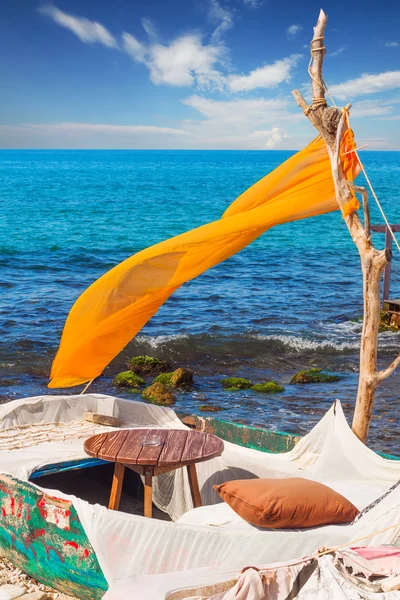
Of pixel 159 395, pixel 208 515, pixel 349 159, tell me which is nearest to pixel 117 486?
pixel 208 515

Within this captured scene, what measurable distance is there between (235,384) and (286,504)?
362 inches

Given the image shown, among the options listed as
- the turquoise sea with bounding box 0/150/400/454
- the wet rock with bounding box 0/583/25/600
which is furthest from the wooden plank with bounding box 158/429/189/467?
the turquoise sea with bounding box 0/150/400/454

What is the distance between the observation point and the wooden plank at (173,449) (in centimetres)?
649

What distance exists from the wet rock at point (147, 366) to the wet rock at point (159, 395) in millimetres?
1634

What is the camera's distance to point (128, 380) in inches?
583

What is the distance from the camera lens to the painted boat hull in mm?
5984

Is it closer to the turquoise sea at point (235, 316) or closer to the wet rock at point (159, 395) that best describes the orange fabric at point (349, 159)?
the turquoise sea at point (235, 316)

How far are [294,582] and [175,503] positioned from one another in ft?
10.4

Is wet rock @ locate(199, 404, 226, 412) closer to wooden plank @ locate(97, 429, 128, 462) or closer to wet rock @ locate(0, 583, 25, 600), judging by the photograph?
wooden plank @ locate(97, 429, 128, 462)

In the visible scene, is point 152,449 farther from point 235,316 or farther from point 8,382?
point 235,316

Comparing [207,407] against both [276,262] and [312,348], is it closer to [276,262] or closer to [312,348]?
[312,348]

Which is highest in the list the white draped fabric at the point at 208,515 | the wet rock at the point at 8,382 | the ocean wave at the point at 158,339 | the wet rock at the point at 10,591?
the white draped fabric at the point at 208,515

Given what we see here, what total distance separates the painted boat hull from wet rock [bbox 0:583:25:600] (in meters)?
0.20

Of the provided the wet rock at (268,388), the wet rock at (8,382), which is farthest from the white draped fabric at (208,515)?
the wet rock at (8,382)
